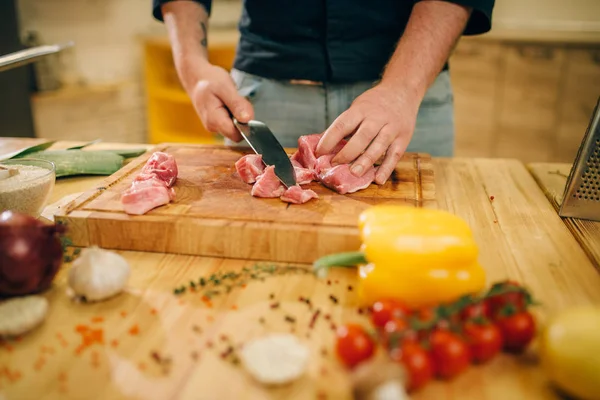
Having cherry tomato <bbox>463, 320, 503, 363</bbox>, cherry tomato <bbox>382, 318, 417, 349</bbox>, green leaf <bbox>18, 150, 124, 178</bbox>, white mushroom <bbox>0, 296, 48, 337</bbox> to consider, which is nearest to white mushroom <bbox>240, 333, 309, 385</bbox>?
cherry tomato <bbox>382, 318, 417, 349</bbox>

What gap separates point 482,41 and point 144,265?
3.75 metres

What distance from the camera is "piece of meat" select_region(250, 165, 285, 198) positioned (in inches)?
59.8

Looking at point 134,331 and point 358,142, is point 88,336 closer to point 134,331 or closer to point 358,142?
Result: point 134,331

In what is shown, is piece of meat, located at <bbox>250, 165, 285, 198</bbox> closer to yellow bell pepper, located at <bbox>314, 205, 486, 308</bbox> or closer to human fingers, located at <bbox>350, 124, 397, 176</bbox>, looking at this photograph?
human fingers, located at <bbox>350, 124, 397, 176</bbox>

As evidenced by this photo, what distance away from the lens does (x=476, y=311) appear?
0.95 meters

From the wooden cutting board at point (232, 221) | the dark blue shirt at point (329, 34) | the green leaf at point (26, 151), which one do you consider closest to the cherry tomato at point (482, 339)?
the wooden cutting board at point (232, 221)

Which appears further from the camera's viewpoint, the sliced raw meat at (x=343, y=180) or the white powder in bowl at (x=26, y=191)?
the sliced raw meat at (x=343, y=180)

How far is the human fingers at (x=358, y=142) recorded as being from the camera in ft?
5.32

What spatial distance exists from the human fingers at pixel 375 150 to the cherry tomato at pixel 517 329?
72cm

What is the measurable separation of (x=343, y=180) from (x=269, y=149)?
0.31 m

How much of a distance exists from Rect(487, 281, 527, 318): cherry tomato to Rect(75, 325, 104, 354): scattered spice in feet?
2.58

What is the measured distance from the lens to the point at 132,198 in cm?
143

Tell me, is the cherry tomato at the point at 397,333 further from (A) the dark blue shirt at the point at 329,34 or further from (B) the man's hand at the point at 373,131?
(A) the dark blue shirt at the point at 329,34

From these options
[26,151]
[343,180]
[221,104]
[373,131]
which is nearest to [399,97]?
[373,131]
